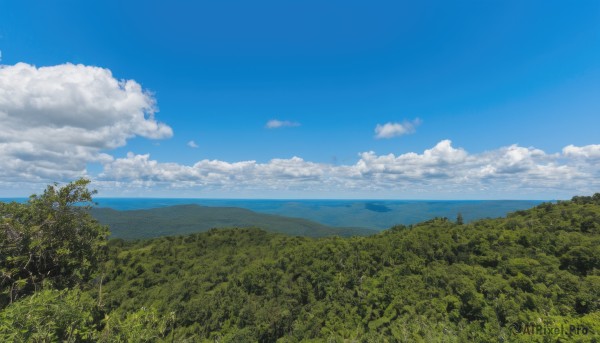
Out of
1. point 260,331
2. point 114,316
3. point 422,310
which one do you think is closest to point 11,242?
point 114,316

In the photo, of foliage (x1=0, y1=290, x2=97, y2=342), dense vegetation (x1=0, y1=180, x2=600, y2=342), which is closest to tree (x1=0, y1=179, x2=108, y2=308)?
dense vegetation (x1=0, y1=180, x2=600, y2=342)

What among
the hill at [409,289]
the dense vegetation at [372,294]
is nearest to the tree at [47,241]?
the dense vegetation at [372,294]

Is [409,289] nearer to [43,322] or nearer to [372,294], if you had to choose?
[372,294]

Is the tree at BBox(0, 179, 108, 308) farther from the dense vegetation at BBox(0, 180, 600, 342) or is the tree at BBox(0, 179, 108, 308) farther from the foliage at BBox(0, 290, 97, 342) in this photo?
the foliage at BBox(0, 290, 97, 342)

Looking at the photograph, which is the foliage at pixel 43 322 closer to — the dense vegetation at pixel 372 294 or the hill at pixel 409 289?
the dense vegetation at pixel 372 294

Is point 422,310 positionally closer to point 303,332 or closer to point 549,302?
point 549,302

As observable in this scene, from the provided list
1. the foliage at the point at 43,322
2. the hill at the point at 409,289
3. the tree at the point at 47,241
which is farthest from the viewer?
the hill at the point at 409,289
